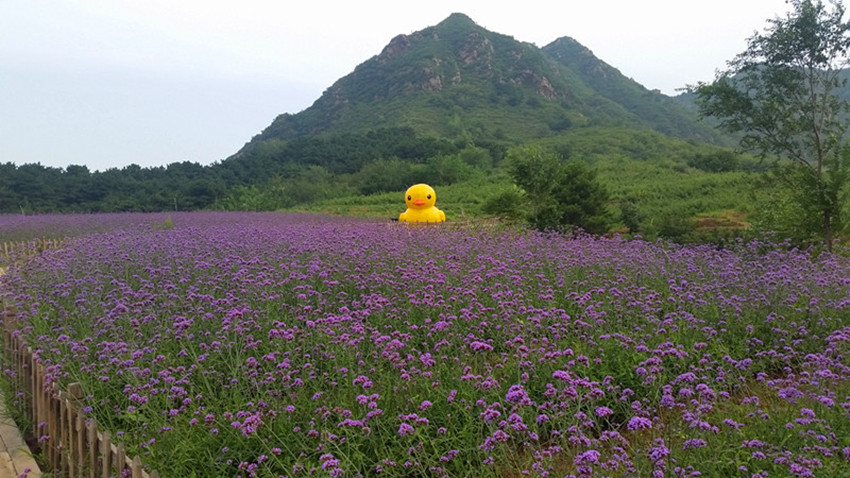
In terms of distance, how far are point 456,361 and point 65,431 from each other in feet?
7.22

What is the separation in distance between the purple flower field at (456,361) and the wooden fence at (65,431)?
6.6 inches

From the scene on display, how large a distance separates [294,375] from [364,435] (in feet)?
3.39

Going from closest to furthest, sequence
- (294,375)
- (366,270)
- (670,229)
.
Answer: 1. (294,375)
2. (366,270)
3. (670,229)

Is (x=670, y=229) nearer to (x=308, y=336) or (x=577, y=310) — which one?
(x=577, y=310)

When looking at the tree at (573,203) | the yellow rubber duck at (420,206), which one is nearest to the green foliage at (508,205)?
the tree at (573,203)

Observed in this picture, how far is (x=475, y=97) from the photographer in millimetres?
80188

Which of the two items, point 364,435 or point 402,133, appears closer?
point 364,435

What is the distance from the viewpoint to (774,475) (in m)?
2.41

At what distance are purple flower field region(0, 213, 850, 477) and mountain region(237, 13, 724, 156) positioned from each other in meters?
52.0

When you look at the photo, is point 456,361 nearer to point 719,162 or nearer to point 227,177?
point 719,162

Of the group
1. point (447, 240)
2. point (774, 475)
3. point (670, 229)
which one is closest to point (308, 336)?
point (774, 475)

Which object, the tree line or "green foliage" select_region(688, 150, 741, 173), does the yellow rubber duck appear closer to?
the tree line

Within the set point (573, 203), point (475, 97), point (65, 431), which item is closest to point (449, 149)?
point (475, 97)

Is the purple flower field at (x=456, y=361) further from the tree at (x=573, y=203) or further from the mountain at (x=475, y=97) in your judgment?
the mountain at (x=475, y=97)
